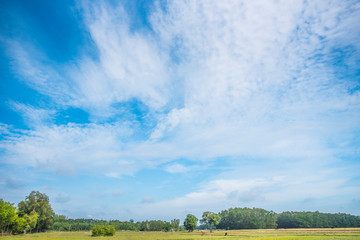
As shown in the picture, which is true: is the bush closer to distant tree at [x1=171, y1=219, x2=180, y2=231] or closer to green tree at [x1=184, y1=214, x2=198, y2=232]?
green tree at [x1=184, y1=214, x2=198, y2=232]

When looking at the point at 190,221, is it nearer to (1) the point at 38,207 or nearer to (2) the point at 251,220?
(2) the point at 251,220

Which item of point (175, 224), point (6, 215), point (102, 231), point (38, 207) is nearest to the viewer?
point (6, 215)

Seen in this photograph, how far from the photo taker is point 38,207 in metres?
96.5

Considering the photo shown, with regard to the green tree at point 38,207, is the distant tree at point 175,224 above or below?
below

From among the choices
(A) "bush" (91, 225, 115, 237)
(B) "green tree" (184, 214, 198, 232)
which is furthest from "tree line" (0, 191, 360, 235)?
(A) "bush" (91, 225, 115, 237)

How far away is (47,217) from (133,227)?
113m

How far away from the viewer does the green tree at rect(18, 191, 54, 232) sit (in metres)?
94.2

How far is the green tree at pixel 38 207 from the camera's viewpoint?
3708 inches

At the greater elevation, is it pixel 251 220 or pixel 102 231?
pixel 251 220

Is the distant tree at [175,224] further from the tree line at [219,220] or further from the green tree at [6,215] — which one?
the green tree at [6,215]

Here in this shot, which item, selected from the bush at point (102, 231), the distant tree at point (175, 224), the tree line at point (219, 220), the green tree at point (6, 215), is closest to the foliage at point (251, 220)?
the tree line at point (219, 220)

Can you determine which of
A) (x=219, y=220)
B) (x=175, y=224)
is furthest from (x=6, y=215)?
(x=175, y=224)

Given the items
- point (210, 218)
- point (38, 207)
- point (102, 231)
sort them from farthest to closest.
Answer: point (210, 218), point (38, 207), point (102, 231)

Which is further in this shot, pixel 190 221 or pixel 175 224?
pixel 175 224
